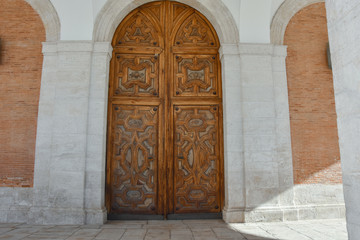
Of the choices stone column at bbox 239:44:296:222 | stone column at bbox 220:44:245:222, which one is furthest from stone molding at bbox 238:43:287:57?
stone column at bbox 220:44:245:222

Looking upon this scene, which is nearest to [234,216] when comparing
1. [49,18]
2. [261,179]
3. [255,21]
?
[261,179]

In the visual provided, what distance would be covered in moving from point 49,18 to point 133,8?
4.93 ft

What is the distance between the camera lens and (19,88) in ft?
16.3

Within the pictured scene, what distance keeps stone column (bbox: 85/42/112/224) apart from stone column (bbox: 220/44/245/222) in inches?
80.7

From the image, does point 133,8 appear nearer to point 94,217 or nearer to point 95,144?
point 95,144

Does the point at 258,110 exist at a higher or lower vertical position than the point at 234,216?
higher

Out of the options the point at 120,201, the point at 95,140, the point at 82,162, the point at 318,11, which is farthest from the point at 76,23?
the point at 318,11

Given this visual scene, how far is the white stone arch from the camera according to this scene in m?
5.28

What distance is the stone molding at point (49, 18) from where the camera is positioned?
16.5 feet

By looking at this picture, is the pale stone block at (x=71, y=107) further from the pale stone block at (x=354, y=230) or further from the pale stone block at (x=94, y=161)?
the pale stone block at (x=354, y=230)

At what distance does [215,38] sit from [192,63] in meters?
0.67

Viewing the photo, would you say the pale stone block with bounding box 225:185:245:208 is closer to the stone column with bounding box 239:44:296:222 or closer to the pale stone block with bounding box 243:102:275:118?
the stone column with bounding box 239:44:296:222

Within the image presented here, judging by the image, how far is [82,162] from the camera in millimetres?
4566

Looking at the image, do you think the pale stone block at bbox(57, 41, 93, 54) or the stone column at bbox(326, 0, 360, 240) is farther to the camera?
the pale stone block at bbox(57, 41, 93, 54)
